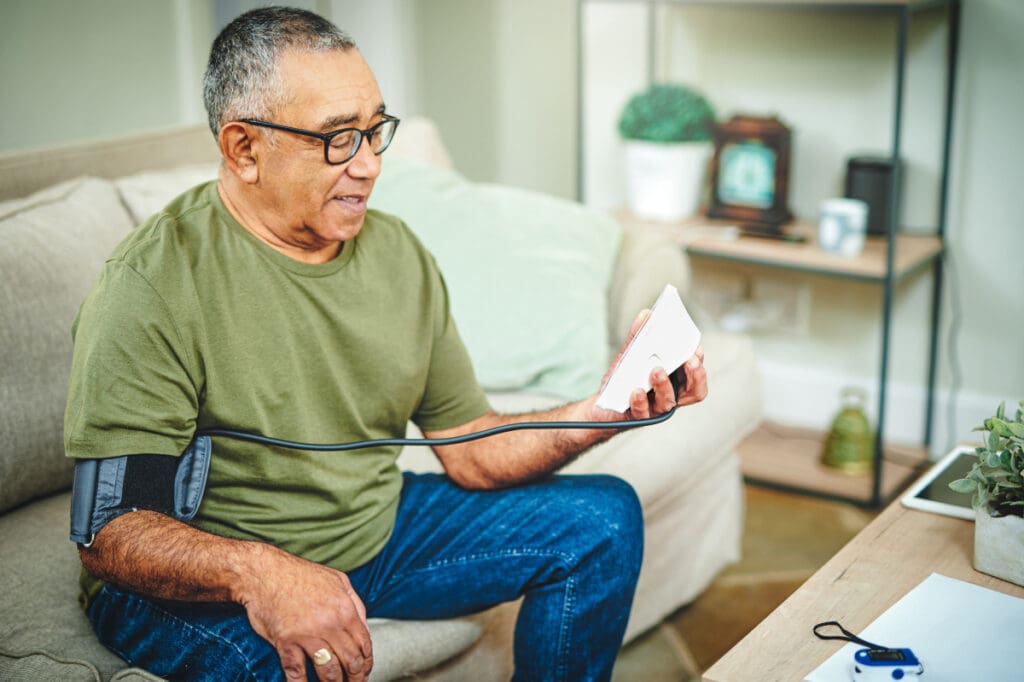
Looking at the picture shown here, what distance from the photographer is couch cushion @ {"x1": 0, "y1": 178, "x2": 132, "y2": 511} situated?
4.75 ft

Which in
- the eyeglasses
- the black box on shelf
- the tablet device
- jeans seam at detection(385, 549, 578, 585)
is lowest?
jeans seam at detection(385, 549, 578, 585)

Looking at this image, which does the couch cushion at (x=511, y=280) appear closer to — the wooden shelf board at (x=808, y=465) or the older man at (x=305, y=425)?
the older man at (x=305, y=425)

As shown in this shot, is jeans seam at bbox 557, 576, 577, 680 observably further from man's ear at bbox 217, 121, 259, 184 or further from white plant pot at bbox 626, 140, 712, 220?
white plant pot at bbox 626, 140, 712, 220

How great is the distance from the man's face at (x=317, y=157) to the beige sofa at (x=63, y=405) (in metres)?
0.42

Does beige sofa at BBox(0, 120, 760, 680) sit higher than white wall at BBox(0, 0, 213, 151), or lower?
lower

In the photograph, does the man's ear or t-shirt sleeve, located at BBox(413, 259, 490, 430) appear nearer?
the man's ear

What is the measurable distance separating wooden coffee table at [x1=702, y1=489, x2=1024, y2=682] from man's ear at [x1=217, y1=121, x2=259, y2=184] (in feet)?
2.42

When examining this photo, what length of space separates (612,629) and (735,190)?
1533 mm

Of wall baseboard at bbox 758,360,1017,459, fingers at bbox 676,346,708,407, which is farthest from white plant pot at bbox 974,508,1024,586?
wall baseboard at bbox 758,360,1017,459

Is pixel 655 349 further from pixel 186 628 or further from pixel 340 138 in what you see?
pixel 186 628

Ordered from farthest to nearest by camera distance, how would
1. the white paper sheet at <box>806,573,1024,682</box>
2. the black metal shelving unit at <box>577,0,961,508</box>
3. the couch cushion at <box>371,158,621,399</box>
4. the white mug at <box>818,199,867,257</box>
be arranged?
the white mug at <box>818,199,867,257</box>
the black metal shelving unit at <box>577,0,961,508</box>
the couch cushion at <box>371,158,621,399</box>
the white paper sheet at <box>806,573,1024,682</box>

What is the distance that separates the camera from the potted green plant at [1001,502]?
1.21m

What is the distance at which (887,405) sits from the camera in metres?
2.75

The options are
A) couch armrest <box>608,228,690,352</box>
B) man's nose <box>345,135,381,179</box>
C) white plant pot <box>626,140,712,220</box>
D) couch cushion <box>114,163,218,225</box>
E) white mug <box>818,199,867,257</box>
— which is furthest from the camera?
white plant pot <box>626,140,712,220</box>
